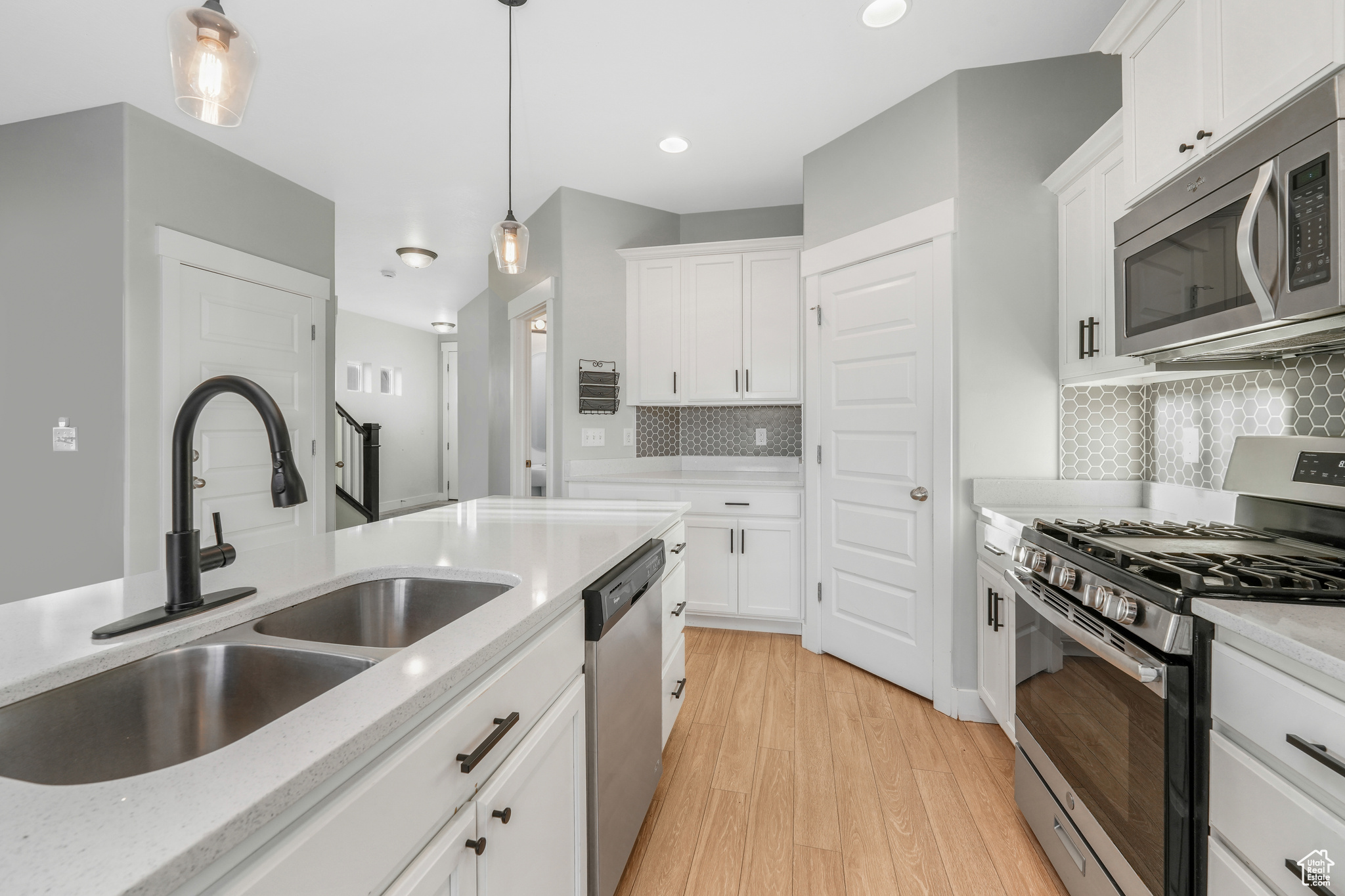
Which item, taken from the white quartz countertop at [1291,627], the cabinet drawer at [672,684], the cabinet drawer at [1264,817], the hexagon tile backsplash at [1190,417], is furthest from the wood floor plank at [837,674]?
the white quartz countertop at [1291,627]

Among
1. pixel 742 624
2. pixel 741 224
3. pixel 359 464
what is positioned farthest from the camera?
pixel 359 464

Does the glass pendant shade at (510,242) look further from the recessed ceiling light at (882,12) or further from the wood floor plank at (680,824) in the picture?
the wood floor plank at (680,824)

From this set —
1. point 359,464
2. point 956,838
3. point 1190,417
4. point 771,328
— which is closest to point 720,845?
point 956,838

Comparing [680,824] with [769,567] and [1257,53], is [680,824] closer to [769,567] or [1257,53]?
[769,567]

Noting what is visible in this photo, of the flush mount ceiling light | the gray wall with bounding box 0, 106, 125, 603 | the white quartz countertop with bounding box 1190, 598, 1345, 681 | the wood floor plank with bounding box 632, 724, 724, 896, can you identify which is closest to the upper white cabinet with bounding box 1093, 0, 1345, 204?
the white quartz countertop with bounding box 1190, 598, 1345, 681

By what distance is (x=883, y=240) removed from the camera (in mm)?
2590

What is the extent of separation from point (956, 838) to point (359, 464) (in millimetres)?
6245

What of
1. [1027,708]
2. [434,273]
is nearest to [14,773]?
[1027,708]

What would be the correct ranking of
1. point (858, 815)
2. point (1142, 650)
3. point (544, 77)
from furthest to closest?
1. point (544, 77)
2. point (858, 815)
3. point (1142, 650)

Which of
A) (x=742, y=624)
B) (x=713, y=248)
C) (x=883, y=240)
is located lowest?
(x=742, y=624)

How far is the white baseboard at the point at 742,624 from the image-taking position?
128 inches

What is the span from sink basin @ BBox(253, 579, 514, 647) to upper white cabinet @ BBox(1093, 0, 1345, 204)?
1.90 metres

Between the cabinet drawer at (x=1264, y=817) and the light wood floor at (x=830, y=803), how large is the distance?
73 cm

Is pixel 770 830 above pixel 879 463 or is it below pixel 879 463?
below
